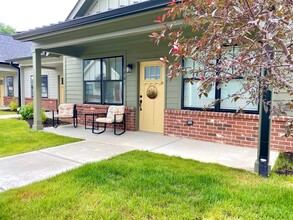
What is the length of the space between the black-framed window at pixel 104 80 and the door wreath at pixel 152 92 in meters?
1.02

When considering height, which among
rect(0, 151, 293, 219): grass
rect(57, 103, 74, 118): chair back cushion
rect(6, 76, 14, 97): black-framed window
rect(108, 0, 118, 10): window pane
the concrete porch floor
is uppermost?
rect(108, 0, 118, 10): window pane

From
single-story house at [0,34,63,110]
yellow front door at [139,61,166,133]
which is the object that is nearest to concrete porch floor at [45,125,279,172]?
yellow front door at [139,61,166,133]

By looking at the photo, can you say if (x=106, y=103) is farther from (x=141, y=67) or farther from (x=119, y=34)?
(x=119, y=34)

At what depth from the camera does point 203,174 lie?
11.3 feet

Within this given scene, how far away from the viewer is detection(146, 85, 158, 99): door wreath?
685 cm

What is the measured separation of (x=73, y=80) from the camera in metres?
8.83

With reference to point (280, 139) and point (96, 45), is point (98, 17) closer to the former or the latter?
point (96, 45)

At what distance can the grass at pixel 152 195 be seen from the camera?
94.6 inches

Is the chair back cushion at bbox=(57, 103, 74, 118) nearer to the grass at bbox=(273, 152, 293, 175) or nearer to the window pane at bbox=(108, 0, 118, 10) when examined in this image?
the window pane at bbox=(108, 0, 118, 10)

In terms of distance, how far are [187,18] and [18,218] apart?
8.66ft

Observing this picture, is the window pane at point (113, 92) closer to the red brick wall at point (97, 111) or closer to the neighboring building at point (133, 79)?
the neighboring building at point (133, 79)

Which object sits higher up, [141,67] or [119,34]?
[119,34]

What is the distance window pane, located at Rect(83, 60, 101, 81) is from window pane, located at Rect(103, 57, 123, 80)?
11.6 inches

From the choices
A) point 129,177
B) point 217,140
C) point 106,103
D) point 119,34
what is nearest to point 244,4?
point 129,177
